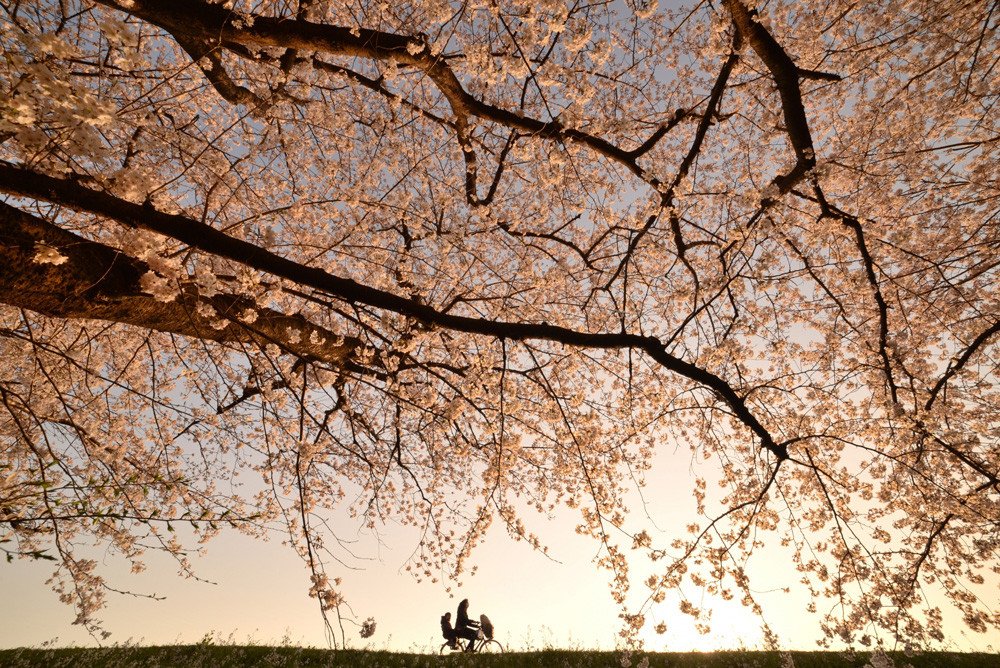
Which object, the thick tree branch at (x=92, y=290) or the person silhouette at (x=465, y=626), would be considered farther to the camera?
the person silhouette at (x=465, y=626)

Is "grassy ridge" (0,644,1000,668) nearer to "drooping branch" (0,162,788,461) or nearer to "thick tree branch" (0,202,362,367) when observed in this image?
"drooping branch" (0,162,788,461)

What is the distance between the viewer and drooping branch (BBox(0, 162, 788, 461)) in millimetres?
2227

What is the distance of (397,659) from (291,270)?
7.24m

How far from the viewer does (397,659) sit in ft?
24.1

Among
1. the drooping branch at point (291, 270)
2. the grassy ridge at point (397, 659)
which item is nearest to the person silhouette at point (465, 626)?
the grassy ridge at point (397, 659)

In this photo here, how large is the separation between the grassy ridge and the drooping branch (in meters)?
4.70

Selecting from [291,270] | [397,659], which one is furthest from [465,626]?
[291,270]

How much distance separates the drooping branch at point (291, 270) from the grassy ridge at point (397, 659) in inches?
185

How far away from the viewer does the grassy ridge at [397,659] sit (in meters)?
6.34

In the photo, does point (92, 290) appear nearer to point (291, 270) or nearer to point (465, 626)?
point (291, 270)

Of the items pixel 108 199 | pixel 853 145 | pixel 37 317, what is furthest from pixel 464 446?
pixel 853 145

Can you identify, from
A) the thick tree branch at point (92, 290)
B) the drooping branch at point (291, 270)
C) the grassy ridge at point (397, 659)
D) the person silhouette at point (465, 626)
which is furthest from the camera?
the person silhouette at point (465, 626)

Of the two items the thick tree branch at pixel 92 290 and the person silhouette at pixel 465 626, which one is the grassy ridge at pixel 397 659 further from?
the thick tree branch at pixel 92 290

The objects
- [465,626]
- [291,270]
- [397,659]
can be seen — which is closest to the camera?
[291,270]
